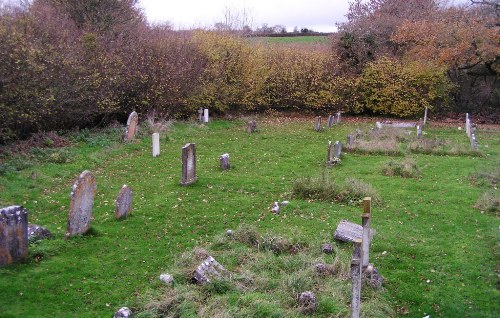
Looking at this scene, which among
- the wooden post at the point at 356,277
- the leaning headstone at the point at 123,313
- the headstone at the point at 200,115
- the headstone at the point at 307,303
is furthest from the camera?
the headstone at the point at 200,115

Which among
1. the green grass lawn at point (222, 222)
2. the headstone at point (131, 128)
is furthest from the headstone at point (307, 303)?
the headstone at point (131, 128)

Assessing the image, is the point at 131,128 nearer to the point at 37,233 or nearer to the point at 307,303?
the point at 37,233

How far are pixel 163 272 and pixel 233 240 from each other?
166 centimetres

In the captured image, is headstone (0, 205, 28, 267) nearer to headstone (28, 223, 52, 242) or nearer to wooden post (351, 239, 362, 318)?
headstone (28, 223, 52, 242)

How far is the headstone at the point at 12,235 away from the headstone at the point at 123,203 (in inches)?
93.2

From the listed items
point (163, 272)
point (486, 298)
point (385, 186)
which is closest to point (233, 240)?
point (163, 272)

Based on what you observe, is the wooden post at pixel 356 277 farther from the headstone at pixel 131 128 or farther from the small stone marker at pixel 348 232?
the headstone at pixel 131 128

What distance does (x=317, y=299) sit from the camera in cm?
667

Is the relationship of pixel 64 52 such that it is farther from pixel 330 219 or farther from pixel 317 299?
pixel 317 299

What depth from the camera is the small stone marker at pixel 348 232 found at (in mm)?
9188

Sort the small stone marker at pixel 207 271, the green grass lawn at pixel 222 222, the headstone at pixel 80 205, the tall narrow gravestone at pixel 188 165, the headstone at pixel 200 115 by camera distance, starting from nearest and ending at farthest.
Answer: the small stone marker at pixel 207 271
the green grass lawn at pixel 222 222
the headstone at pixel 80 205
the tall narrow gravestone at pixel 188 165
the headstone at pixel 200 115

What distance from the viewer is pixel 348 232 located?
9.32 m

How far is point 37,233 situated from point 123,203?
6.26ft

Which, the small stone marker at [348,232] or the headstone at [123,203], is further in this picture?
the headstone at [123,203]
